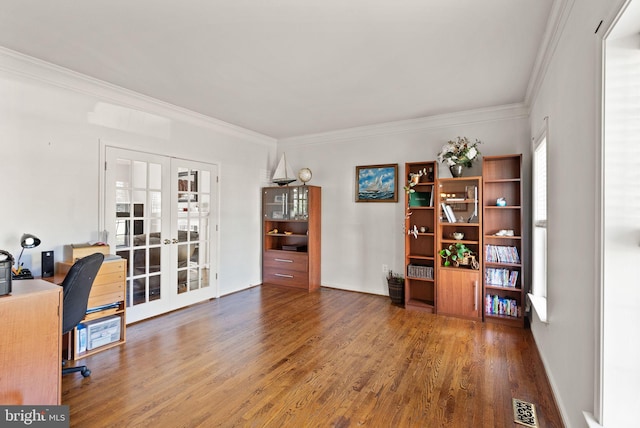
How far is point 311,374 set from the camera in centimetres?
251

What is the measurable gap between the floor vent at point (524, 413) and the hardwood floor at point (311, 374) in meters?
0.04

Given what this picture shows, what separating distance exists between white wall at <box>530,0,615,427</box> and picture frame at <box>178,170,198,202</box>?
3961mm

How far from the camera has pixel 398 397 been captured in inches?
87.0

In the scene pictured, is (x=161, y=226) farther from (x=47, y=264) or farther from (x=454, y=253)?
(x=454, y=253)

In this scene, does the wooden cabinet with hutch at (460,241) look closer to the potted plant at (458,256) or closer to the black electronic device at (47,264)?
the potted plant at (458,256)

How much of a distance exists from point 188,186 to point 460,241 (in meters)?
3.60

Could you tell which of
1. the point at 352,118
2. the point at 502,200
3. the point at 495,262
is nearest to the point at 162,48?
the point at 352,118

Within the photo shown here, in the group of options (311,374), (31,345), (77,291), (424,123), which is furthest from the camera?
(424,123)

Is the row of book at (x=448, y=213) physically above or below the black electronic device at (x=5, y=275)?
above

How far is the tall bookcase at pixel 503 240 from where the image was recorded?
3.62 metres

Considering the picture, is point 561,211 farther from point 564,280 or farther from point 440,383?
point 440,383

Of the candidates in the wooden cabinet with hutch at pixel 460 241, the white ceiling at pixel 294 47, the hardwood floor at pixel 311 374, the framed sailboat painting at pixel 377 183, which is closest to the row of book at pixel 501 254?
the wooden cabinet with hutch at pixel 460 241

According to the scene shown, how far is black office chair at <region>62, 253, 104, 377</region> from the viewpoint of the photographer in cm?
223

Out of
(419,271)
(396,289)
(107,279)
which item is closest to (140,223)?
(107,279)
